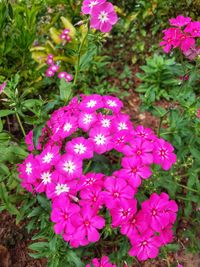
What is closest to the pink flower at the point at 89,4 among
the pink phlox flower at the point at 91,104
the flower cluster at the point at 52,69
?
the pink phlox flower at the point at 91,104

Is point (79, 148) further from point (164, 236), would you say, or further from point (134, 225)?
point (164, 236)

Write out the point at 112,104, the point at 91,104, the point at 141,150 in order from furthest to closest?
the point at 112,104 → the point at 91,104 → the point at 141,150

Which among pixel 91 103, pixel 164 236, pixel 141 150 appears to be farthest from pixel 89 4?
pixel 164 236

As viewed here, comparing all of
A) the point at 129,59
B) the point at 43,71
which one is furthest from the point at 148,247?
the point at 129,59

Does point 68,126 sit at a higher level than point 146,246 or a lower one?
higher

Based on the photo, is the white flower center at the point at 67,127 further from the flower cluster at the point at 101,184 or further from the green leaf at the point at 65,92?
the green leaf at the point at 65,92

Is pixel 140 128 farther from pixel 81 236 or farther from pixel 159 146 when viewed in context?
pixel 81 236
